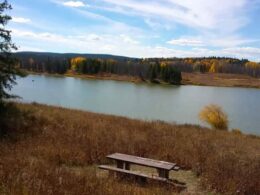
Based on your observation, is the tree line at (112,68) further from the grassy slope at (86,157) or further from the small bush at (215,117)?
the grassy slope at (86,157)

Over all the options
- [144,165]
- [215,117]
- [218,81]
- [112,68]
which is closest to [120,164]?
[144,165]

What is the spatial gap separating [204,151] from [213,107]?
16723 mm

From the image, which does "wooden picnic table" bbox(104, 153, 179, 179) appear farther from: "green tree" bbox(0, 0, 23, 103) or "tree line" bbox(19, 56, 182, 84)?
"tree line" bbox(19, 56, 182, 84)

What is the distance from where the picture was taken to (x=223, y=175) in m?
7.42

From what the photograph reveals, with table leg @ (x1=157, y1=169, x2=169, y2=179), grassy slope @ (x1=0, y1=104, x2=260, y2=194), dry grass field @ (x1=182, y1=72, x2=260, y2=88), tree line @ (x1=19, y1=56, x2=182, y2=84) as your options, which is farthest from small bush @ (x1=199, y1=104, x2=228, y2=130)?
dry grass field @ (x1=182, y1=72, x2=260, y2=88)

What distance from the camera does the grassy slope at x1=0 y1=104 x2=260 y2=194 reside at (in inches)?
201

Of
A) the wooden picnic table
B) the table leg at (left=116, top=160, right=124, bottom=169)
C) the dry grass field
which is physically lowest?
the dry grass field

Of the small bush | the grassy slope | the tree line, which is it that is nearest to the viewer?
the grassy slope

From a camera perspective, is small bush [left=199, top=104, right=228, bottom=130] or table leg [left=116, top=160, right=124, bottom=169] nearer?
table leg [left=116, top=160, right=124, bottom=169]

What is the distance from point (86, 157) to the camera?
9039 millimetres

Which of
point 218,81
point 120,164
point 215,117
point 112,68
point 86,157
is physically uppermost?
point 112,68

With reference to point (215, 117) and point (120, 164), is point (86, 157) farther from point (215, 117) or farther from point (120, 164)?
point (215, 117)

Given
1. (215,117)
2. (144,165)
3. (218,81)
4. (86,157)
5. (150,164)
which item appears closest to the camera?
(150,164)

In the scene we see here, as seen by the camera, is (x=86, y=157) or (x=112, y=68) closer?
(x=86, y=157)
